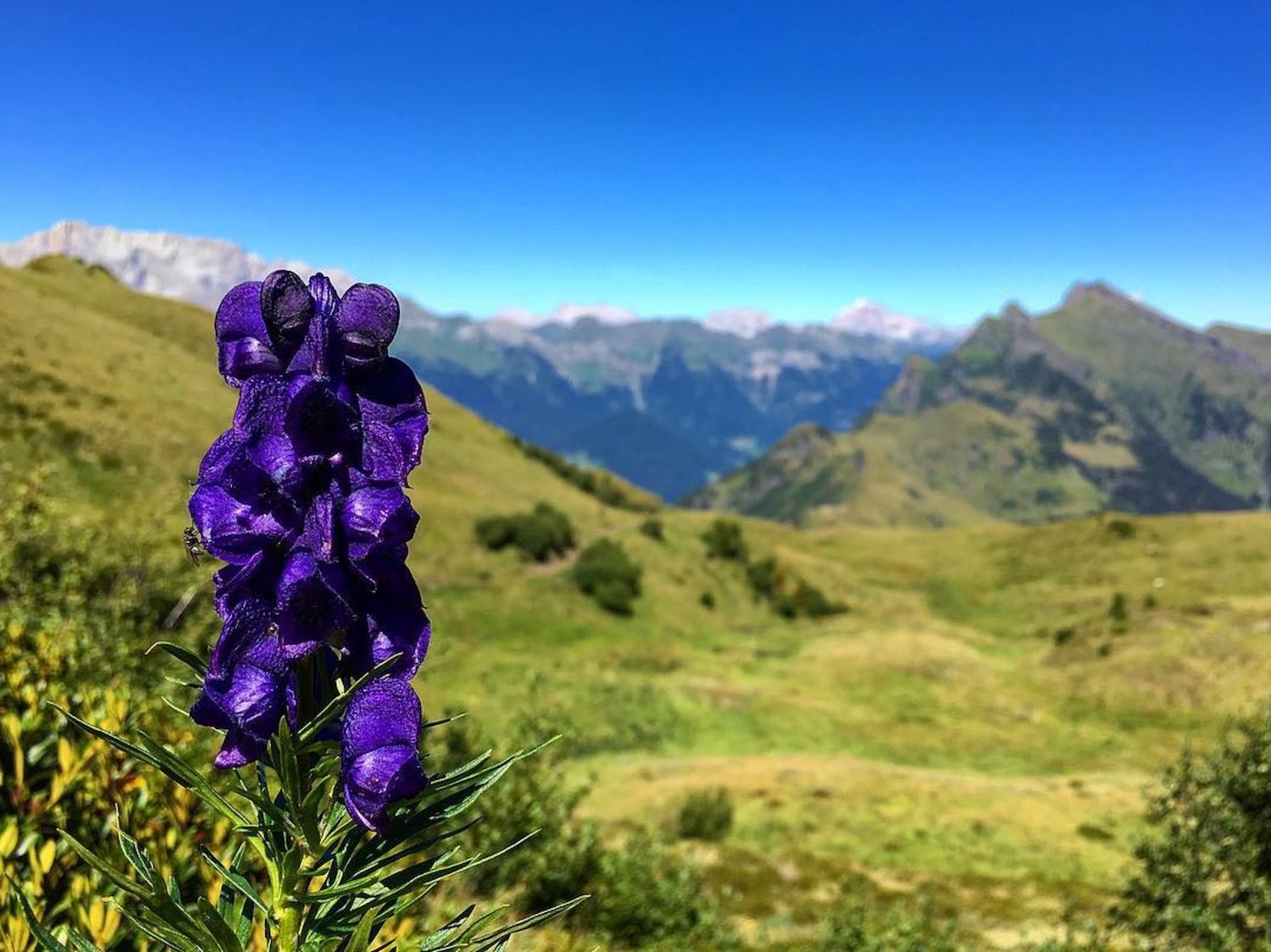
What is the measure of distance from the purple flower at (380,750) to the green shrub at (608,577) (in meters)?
72.8

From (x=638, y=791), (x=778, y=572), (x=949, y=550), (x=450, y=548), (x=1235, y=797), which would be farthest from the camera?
(x=949, y=550)

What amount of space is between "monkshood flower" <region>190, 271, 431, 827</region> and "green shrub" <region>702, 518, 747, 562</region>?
97.6 m

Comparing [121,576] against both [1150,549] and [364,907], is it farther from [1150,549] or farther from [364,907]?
[1150,549]

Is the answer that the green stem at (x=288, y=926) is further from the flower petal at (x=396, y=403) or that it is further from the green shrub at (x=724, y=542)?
the green shrub at (x=724, y=542)

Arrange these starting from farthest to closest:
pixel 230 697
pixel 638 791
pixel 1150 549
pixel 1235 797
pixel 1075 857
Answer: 1. pixel 1150 549
2. pixel 638 791
3. pixel 1075 857
4. pixel 1235 797
5. pixel 230 697

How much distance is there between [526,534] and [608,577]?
36.3 ft

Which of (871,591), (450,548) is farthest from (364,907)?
(871,591)

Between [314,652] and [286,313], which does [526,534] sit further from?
[314,652]

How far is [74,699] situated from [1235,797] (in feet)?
59.9

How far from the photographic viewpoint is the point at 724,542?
10319cm

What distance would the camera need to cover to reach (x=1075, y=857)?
32.8m

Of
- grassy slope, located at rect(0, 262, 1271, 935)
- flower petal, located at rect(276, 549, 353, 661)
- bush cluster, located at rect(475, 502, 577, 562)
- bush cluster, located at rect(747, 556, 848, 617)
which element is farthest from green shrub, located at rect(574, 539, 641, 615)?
flower petal, located at rect(276, 549, 353, 661)

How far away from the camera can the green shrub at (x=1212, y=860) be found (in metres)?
12.0

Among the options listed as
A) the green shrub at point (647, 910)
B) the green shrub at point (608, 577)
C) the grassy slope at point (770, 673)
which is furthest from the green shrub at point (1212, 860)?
the green shrub at point (608, 577)
